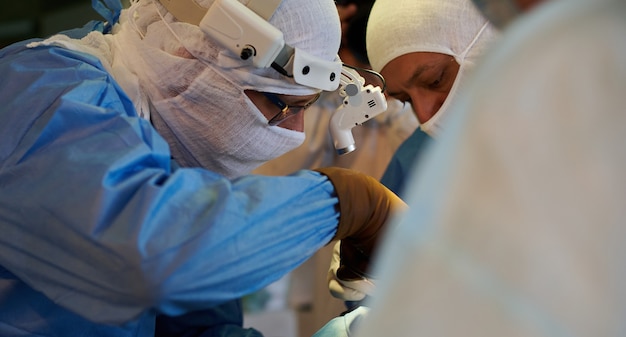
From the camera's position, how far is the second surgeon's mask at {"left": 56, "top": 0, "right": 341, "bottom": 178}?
4.65ft

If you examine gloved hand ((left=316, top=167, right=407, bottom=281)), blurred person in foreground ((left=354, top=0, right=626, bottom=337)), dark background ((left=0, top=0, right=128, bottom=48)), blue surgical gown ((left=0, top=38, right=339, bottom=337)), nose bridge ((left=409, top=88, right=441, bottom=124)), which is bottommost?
dark background ((left=0, top=0, right=128, bottom=48))

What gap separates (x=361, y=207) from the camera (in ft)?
4.08

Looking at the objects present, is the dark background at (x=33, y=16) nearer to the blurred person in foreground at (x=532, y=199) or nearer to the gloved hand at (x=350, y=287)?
the gloved hand at (x=350, y=287)

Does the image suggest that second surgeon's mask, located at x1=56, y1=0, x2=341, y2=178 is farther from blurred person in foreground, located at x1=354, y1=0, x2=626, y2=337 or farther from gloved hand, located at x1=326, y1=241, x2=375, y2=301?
blurred person in foreground, located at x1=354, y1=0, x2=626, y2=337

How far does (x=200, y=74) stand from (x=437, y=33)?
2.42ft

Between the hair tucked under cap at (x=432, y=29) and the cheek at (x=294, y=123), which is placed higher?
the hair tucked under cap at (x=432, y=29)

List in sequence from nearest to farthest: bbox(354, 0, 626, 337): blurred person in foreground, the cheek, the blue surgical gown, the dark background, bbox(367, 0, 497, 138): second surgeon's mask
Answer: bbox(354, 0, 626, 337): blurred person in foreground
the blue surgical gown
the cheek
bbox(367, 0, 497, 138): second surgeon's mask
the dark background

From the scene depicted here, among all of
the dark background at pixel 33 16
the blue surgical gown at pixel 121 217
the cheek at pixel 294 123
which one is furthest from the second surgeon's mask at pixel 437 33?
the dark background at pixel 33 16

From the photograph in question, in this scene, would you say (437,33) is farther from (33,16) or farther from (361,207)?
(33,16)

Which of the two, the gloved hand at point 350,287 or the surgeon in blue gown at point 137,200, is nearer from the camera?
the surgeon in blue gown at point 137,200

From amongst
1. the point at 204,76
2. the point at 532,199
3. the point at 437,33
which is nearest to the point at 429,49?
the point at 437,33

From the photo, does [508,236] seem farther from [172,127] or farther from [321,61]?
[172,127]

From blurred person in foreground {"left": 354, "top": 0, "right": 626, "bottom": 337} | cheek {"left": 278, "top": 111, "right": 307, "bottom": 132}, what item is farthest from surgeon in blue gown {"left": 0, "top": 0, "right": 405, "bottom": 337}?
blurred person in foreground {"left": 354, "top": 0, "right": 626, "bottom": 337}

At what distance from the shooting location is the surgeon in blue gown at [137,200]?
1.03 metres
